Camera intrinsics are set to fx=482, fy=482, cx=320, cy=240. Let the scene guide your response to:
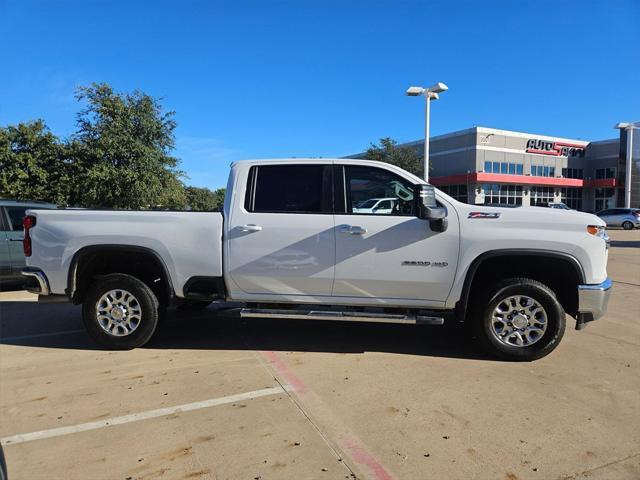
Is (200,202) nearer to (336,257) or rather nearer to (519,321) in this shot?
(336,257)

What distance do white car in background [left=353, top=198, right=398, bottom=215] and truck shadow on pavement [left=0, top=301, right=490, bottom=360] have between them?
61.2 inches

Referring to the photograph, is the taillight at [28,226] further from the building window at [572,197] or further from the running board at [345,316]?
the building window at [572,197]

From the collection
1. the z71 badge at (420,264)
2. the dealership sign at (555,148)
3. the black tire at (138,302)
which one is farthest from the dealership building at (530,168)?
the black tire at (138,302)

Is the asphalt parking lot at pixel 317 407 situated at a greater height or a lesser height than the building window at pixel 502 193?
lesser

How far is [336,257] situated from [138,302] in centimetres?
224

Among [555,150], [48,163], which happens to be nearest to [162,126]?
[48,163]

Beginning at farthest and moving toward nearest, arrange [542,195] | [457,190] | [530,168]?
[530,168], [542,195], [457,190]

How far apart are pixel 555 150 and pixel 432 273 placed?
Result: 60.9 meters

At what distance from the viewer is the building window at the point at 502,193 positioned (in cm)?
5153

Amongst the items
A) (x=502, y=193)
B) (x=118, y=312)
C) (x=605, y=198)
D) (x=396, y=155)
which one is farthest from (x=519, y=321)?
(x=605, y=198)

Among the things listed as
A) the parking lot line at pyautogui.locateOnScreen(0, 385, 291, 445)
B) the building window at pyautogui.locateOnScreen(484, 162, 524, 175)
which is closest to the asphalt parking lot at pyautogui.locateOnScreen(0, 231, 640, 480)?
the parking lot line at pyautogui.locateOnScreen(0, 385, 291, 445)

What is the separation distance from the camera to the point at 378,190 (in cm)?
514

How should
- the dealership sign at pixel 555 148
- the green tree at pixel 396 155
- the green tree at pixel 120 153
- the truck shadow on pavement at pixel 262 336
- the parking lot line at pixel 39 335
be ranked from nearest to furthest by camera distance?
the truck shadow on pavement at pixel 262 336 < the parking lot line at pixel 39 335 < the green tree at pixel 120 153 < the green tree at pixel 396 155 < the dealership sign at pixel 555 148

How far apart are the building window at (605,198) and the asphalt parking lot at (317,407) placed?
6118 cm
